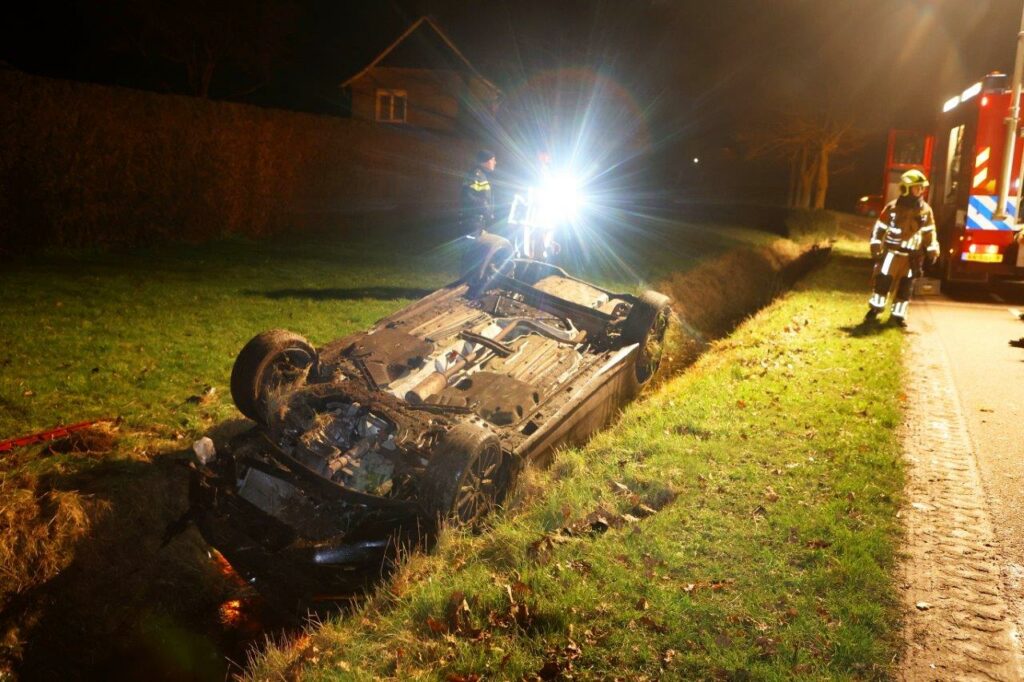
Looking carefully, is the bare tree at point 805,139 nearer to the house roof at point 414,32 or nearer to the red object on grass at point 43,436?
the house roof at point 414,32

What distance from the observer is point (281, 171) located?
17281 mm

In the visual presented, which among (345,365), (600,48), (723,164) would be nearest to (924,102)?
(600,48)

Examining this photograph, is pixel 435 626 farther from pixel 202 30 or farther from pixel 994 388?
pixel 202 30

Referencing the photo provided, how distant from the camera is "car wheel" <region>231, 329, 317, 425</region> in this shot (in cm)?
541

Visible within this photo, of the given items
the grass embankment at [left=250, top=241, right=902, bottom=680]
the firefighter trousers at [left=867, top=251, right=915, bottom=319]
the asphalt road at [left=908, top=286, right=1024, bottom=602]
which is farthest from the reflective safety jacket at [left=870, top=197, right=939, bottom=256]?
the grass embankment at [left=250, top=241, right=902, bottom=680]

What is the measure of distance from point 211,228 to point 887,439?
13033 mm

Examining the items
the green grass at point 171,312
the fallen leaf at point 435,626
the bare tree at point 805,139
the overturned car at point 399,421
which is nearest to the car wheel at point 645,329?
the overturned car at point 399,421

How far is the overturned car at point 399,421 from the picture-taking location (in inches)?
177

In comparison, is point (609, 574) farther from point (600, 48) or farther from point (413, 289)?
point (600, 48)

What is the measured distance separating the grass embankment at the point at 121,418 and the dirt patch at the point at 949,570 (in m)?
3.98

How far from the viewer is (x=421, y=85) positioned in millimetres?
35406

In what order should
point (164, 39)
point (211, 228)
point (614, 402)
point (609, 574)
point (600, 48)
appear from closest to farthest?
point (609, 574)
point (614, 402)
point (211, 228)
point (164, 39)
point (600, 48)

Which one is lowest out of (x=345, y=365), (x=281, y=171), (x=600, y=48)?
(x=345, y=365)

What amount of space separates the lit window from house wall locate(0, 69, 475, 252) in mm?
15368
